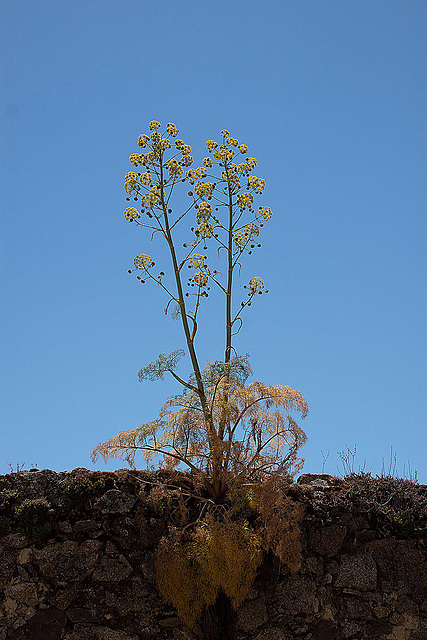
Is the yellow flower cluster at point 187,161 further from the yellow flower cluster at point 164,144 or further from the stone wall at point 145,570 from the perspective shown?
the stone wall at point 145,570

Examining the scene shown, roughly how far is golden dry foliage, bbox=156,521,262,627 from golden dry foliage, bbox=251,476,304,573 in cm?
18

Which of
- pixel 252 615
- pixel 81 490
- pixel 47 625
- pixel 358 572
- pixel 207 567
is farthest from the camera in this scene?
pixel 358 572

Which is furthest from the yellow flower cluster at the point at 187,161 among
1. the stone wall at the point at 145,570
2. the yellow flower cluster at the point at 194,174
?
the stone wall at the point at 145,570

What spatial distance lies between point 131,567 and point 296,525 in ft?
5.70

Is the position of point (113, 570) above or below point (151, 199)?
below

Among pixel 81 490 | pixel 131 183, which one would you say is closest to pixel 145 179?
pixel 131 183

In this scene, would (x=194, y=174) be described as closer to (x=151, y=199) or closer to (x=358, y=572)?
(x=151, y=199)

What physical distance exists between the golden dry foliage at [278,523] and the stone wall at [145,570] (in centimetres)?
38

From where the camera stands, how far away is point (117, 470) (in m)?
7.51

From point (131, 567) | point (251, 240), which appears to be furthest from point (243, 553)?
point (251, 240)

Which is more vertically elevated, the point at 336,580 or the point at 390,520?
the point at 390,520

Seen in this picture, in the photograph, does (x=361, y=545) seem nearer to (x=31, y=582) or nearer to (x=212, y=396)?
(x=212, y=396)

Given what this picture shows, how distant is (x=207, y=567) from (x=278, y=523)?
83 centimetres

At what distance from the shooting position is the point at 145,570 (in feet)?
23.1
